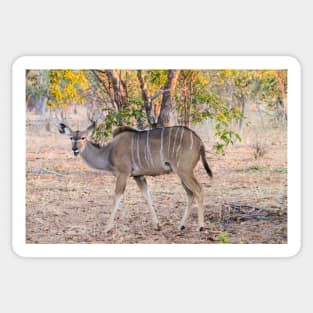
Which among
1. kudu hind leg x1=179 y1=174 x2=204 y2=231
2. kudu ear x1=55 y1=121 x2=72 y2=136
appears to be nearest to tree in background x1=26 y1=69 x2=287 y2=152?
kudu ear x1=55 y1=121 x2=72 y2=136

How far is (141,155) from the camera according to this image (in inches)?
350

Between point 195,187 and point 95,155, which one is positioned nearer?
point 195,187

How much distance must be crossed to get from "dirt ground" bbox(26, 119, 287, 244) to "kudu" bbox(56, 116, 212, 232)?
4 centimetres

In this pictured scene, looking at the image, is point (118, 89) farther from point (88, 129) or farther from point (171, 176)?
point (171, 176)

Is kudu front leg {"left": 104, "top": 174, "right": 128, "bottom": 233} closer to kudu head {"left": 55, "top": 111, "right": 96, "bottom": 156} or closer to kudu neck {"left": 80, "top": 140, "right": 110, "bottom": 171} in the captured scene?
kudu neck {"left": 80, "top": 140, "right": 110, "bottom": 171}

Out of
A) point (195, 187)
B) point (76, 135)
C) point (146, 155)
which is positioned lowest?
point (195, 187)

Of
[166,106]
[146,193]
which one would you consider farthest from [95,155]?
[166,106]

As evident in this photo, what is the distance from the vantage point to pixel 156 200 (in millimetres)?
8867

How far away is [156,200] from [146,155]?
0.30 metres

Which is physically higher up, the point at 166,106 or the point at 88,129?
the point at 166,106

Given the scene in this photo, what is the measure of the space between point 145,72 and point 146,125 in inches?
16.0
